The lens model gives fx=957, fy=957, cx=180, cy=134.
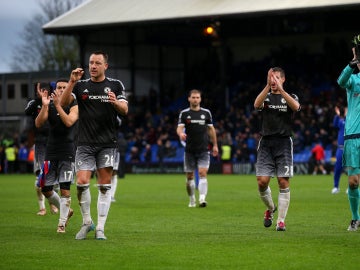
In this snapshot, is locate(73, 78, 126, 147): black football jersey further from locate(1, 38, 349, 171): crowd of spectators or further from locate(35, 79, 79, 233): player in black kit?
locate(1, 38, 349, 171): crowd of spectators

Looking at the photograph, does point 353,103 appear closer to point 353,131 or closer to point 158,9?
point 353,131

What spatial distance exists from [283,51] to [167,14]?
8.83m

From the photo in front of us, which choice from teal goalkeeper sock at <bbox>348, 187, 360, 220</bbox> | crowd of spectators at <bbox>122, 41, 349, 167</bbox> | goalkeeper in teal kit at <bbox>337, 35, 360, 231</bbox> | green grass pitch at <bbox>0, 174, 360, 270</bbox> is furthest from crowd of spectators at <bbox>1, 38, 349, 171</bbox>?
goalkeeper in teal kit at <bbox>337, 35, 360, 231</bbox>

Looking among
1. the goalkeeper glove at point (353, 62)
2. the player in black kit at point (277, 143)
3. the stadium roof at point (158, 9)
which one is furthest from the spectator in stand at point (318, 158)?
the goalkeeper glove at point (353, 62)

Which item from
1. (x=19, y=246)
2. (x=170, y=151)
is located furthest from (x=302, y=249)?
(x=170, y=151)

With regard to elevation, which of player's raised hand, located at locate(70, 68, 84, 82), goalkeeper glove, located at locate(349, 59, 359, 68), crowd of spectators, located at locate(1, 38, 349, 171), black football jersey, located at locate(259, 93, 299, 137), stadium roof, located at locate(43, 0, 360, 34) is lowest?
crowd of spectators, located at locate(1, 38, 349, 171)

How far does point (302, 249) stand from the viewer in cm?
1192

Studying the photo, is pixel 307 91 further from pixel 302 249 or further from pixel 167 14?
pixel 302 249

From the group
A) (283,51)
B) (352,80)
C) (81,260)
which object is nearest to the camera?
(81,260)

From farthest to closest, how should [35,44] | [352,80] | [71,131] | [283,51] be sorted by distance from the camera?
[35,44] → [283,51] → [71,131] → [352,80]

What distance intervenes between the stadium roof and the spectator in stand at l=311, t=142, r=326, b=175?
648 centimetres

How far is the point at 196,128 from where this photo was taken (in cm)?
2195

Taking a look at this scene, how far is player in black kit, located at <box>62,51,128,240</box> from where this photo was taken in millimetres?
13156

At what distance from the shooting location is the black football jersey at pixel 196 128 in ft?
71.6
